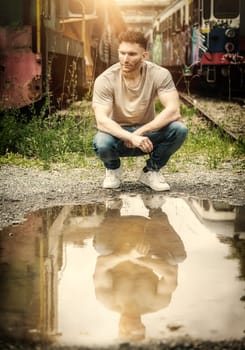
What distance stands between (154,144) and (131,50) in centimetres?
88

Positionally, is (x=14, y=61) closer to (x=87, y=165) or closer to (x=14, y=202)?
(x=87, y=165)

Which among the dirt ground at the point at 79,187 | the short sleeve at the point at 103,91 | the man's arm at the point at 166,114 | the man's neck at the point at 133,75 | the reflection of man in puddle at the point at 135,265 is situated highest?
the man's neck at the point at 133,75

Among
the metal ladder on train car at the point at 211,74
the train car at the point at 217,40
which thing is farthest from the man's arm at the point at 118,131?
the metal ladder on train car at the point at 211,74

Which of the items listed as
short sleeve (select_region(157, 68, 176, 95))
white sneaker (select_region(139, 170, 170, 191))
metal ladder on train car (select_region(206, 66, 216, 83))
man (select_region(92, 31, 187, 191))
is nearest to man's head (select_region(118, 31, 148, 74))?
man (select_region(92, 31, 187, 191))

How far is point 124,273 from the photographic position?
3189 mm

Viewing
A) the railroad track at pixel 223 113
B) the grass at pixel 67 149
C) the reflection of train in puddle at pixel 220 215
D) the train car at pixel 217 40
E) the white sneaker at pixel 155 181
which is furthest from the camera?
the train car at pixel 217 40

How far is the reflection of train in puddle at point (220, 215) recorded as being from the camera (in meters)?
4.17

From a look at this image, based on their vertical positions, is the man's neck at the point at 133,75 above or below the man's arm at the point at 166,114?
above

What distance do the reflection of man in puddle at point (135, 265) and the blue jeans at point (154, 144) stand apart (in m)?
0.79

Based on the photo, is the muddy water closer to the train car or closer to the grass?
the grass

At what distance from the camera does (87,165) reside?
6867 mm

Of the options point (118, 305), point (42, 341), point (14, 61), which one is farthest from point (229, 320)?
point (14, 61)

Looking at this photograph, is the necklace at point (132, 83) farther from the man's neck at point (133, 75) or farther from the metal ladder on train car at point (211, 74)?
the metal ladder on train car at point (211, 74)

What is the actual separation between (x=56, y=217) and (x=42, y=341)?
2.17 metres
